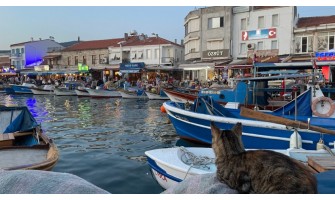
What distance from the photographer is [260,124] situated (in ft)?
27.5

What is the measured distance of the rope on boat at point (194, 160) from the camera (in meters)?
5.62

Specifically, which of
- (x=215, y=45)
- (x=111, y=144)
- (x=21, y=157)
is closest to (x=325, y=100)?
(x=111, y=144)

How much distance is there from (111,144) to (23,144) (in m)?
3.10

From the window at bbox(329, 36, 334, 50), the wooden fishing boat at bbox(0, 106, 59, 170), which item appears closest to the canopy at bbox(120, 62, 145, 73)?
the window at bbox(329, 36, 334, 50)

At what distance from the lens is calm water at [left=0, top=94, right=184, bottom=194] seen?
7.56m

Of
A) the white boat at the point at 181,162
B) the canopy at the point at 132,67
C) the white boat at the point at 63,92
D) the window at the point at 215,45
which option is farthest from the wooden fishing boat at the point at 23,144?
the canopy at the point at 132,67

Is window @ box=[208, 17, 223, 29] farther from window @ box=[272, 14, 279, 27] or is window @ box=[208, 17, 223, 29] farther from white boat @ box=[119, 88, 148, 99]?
white boat @ box=[119, 88, 148, 99]

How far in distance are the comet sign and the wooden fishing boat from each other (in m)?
28.7

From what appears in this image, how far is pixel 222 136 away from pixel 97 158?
727cm

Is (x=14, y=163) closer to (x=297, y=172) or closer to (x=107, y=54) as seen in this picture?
(x=297, y=172)

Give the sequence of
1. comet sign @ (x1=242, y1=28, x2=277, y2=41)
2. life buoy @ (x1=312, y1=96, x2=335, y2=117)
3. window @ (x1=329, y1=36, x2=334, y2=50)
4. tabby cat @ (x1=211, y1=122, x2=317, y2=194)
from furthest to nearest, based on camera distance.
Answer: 1. comet sign @ (x1=242, y1=28, x2=277, y2=41)
2. window @ (x1=329, y1=36, x2=334, y2=50)
3. life buoy @ (x1=312, y1=96, x2=335, y2=117)
4. tabby cat @ (x1=211, y1=122, x2=317, y2=194)

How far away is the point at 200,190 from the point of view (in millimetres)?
2281

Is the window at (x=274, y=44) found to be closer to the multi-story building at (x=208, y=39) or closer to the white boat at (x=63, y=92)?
the multi-story building at (x=208, y=39)

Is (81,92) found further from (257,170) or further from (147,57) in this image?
(257,170)
